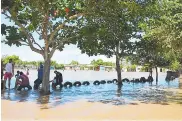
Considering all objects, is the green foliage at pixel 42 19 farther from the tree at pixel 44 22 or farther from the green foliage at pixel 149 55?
the green foliage at pixel 149 55

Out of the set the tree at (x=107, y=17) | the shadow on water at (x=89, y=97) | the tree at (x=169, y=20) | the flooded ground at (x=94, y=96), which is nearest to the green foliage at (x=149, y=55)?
the tree at (x=107, y=17)

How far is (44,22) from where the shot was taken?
53.7ft

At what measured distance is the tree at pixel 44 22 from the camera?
1531cm

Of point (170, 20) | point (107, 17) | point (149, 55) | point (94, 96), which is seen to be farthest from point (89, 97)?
point (149, 55)

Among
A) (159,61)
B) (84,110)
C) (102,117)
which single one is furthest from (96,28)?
(159,61)

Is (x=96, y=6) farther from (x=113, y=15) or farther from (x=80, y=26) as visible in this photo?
(x=80, y=26)

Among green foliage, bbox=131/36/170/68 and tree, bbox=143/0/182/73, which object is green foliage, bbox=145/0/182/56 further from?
green foliage, bbox=131/36/170/68

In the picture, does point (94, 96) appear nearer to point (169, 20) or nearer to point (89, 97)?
point (89, 97)

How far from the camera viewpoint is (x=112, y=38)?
82.4 feet

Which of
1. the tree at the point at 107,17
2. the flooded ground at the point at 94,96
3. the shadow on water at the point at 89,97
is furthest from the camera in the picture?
the tree at the point at 107,17

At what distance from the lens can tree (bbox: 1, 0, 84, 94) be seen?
50.2 feet

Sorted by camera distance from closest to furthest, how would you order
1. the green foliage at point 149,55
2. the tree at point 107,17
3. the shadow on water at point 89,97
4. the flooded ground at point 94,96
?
1. the shadow on water at point 89,97
2. the flooded ground at point 94,96
3. the tree at point 107,17
4. the green foliage at point 149,55

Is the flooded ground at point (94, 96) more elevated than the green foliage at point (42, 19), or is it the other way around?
the green foliage at point (42, 19)

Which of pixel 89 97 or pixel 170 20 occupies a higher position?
pixel 170 20
